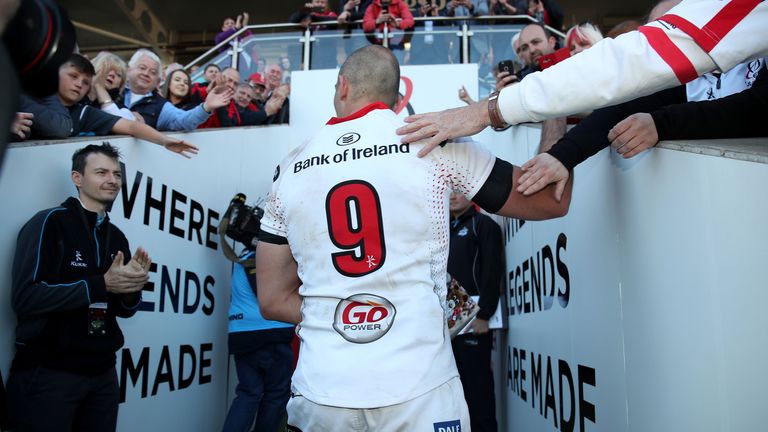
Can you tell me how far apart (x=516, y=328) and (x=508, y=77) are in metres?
1.81

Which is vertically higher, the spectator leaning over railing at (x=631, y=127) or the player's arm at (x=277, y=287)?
the spectator leaning over railing at (x=631, y=127)

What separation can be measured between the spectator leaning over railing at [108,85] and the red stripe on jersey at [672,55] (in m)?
3.66

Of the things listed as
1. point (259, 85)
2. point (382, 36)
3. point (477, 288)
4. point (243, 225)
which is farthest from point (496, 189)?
point (382, 36)

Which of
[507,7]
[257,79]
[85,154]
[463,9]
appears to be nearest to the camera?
[85,154]

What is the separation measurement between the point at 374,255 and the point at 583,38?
1.93m

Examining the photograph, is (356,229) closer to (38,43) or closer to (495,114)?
(495,114)

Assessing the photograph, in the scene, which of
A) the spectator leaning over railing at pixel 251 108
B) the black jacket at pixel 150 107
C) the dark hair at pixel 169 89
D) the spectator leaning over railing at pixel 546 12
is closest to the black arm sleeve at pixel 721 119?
the black jacket at pixel 150 107

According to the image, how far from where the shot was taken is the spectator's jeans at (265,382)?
4.44m

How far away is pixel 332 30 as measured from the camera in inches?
305

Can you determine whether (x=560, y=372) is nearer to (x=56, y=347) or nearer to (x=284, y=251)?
(x=284, y=251)

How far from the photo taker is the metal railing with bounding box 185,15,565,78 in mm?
7523

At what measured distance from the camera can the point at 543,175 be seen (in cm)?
193

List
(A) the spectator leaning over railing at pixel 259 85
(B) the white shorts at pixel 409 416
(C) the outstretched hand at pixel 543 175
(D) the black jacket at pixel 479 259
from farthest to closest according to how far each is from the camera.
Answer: (A) the spectator leaning over railing at pixel 259 85
(D) the black jacket at pixel 479 259
(C) the outstretched hand at pixel 543 175
(B) the white shorts at pixel 409 416

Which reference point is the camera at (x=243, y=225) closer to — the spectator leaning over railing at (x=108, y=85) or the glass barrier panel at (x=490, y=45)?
the spectator leaning over railing at (x=108, y=85)
